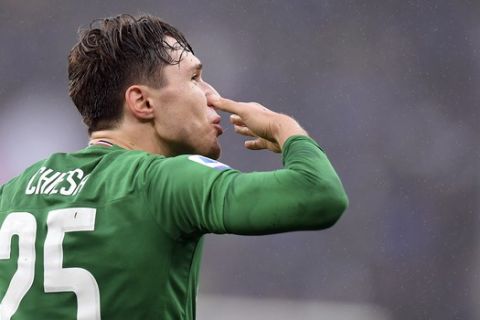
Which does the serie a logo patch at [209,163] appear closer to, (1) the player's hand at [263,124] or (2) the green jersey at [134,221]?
(2) the green jersey at [134,221]

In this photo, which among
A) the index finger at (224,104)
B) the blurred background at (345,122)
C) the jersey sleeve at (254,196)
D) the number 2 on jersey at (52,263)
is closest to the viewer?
the jersey sleeve at (254,196)

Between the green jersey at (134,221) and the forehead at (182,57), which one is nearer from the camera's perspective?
the green jersey at (134,221)

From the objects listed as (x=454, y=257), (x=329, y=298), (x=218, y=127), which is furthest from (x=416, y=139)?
(x=218, y=127)

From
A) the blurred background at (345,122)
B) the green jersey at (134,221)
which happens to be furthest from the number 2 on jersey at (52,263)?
the blurred background at (345,122)

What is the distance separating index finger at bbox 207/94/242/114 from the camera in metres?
1.71

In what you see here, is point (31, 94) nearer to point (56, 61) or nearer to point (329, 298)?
point (56, 61)

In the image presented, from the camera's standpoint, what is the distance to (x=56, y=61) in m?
6.06

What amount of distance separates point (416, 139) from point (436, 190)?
15.4 inches

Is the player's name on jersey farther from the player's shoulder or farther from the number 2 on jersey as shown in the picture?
the player's shoulder

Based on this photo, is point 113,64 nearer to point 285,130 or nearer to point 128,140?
point 128,140

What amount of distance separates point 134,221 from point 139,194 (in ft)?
0.17

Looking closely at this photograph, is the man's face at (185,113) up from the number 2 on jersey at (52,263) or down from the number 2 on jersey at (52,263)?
up

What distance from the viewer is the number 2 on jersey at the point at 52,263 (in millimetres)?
1543

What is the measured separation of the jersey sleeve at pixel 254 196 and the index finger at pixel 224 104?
10.1 inches
